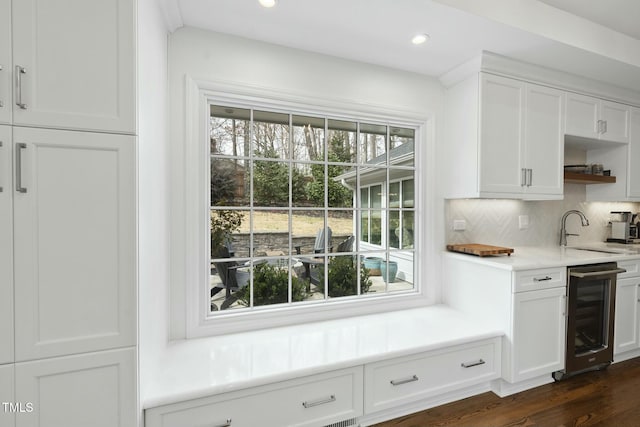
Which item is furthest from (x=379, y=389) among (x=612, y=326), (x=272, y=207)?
(x=612, y=326)

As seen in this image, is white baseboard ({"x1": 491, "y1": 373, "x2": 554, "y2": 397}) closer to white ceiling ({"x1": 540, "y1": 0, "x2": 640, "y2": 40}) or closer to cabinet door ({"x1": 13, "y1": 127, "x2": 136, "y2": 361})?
cabinet door ({"x1": 13, "y1": 127, "x2": 136, "y2": 361})

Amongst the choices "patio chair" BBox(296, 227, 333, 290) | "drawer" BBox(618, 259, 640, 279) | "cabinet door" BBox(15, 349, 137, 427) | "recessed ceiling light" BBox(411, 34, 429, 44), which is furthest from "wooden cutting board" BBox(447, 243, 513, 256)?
"cabinet door" BBox(15, 349, 137, 427)

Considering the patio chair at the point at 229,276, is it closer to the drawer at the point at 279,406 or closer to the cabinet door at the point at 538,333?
the drawer at the point at 279,406

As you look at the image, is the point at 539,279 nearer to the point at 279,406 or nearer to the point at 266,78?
the point at 279,406

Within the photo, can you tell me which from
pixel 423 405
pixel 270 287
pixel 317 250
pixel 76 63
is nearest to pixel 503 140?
pixel 317 250

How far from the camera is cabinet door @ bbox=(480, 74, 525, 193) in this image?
2293mm

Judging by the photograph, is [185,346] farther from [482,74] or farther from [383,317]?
[482,74]

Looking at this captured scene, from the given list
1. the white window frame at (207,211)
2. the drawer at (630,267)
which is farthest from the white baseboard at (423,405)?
the drawer at (630,267)

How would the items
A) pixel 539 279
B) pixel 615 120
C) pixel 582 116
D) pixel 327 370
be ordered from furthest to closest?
pixel 615 120 < pixel 582 116 < pixel 539 279 < pixel 327 370

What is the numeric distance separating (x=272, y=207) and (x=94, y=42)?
129cm

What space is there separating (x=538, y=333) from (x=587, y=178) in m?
1.64

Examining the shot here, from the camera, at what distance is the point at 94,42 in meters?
1.14

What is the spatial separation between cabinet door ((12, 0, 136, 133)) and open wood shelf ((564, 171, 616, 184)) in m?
3.38

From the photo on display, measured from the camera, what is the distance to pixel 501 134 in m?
2.34
